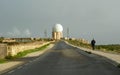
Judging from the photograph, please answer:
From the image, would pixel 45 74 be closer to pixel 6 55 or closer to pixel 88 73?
pixel 88 73

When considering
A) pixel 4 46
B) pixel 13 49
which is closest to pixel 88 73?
pixel 4 46

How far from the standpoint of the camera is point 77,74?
1845 centimetres

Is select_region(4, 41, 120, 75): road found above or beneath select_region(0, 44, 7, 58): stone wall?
beneath

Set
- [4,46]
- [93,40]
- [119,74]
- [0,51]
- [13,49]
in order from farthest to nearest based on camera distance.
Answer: [93,40] < [13,49] < [4,46] < [0,51] < [119,74]

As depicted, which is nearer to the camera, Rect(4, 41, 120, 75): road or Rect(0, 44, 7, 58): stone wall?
Rect(4, 41, 120, 75): road

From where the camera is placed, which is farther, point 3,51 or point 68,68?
point 3,51

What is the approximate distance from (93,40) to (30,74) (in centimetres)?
4249

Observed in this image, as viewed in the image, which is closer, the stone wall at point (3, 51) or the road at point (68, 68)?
the road at point (68, 68)

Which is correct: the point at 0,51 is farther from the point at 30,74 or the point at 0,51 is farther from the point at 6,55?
the point at 30,74

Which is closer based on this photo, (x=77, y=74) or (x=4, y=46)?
(x=77, y=74)

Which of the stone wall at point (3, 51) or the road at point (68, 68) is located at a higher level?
the stone wall at point (3, 51)

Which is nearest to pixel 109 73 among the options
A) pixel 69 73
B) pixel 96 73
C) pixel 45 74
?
pixel 96 73

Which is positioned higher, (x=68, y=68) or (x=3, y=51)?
(x=3, y=51)

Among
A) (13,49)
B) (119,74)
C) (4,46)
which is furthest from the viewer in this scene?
(13,49)
